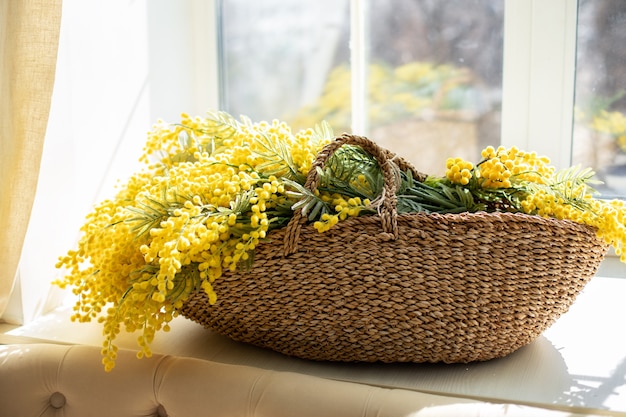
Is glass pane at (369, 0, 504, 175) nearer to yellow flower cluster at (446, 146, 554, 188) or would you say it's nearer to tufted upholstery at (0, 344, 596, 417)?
yellow flower cluster at (446, 146, 554, 188)

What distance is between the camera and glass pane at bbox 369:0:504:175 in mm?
1547

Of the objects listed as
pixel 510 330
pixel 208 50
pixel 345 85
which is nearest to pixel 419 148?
pixel 345 85

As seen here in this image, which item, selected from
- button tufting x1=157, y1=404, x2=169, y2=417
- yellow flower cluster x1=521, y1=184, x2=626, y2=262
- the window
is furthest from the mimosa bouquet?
the window

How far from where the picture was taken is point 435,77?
5.22 ft

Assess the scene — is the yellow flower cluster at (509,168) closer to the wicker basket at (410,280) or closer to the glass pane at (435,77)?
the wicker basket at (410,280)

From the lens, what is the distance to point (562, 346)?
1.14m

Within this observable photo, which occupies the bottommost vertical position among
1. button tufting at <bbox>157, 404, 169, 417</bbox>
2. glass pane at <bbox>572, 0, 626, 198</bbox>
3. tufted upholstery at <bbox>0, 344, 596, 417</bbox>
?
button tufting at <bbox>157, 404, 169, 417</bbox>

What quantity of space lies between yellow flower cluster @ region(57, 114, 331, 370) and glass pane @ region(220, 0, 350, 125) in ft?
1.88

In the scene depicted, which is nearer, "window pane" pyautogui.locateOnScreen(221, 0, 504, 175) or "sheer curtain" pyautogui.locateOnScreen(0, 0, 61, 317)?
"sheer curtain" pyautogui.locateOnScreen(0, 0, 61, 317)

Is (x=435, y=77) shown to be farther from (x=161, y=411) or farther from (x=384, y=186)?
(x=161, y=411)

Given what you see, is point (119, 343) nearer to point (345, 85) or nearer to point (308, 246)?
point (308, 246)

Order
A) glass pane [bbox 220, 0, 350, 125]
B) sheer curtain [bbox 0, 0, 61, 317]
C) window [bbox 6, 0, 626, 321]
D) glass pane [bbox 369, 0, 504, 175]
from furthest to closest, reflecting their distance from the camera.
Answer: glass pane [bbox 220, 0, 350, 125], glass pane [bbox 369, 0, 504, 175], window [bbox 6, 0, 626, 321], sheer curtain [bbox 0, 0, 61, 317]

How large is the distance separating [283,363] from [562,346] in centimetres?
43

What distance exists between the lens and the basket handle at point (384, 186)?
0.97 metres
